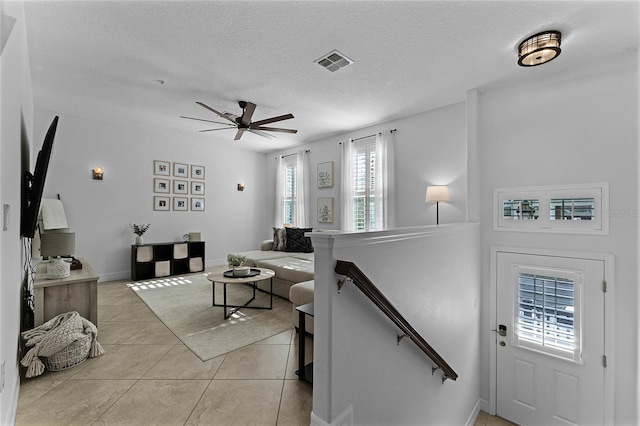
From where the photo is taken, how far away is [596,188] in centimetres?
292

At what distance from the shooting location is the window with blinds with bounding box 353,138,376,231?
5.44 meters

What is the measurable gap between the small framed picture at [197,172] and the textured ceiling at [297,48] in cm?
229

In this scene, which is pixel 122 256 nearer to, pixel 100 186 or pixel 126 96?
pixel 100 186

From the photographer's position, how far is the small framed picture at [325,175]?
20.4 ft

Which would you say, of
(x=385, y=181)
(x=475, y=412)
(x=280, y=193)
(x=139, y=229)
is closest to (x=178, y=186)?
(x=139, y=229)

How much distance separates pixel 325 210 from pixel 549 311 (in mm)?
4156

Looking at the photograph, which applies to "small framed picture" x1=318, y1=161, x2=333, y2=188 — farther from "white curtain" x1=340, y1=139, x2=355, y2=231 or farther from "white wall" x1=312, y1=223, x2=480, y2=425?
"white wall" x1=312, y1=223, x2=480, y2=425

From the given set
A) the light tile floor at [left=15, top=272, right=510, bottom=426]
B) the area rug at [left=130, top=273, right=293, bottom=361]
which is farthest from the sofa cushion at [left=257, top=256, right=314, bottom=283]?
the light tile floor at [left=15, top=272, right=510, bottom=426]

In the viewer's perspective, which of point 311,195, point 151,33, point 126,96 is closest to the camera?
point 151,33

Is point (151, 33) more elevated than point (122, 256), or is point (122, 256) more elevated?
point (151, 33)

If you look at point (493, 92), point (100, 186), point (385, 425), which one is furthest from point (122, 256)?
point (493, 92)

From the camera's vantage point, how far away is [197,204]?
6.76 meters

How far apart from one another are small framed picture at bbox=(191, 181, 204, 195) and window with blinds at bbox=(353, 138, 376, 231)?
3712 millimetres

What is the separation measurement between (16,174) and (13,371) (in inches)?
54.7
